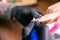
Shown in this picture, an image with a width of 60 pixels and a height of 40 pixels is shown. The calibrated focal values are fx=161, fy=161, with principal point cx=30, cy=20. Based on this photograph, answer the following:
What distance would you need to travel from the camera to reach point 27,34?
0.46 m

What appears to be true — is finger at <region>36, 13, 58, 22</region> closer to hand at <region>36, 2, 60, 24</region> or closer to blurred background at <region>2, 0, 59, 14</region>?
hand at <region>36, 2, 60, 24</region>

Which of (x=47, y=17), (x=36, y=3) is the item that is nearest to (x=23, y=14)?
(x=47, y=17)

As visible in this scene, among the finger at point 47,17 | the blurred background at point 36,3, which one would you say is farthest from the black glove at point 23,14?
the blurred background at point 36,3

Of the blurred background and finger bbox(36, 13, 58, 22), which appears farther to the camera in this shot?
the blurred background

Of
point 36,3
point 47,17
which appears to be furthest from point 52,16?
point 36,3

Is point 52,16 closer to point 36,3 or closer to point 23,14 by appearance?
point 23,14

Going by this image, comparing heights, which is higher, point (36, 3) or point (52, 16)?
point (52, 16)

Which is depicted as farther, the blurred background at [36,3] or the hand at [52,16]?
the blurred background at [36,3]

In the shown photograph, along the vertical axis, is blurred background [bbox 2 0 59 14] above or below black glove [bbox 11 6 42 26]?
below

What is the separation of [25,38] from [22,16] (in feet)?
0.34

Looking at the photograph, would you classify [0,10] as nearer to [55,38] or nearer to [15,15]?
[15,15]

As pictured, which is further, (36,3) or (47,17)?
(36,3)

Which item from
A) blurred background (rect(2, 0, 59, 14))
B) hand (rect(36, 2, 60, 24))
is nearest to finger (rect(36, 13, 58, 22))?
hand (rect(36, 2, 60, 24))

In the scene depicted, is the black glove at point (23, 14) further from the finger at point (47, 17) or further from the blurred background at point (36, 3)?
the blurred background at point (36, 3)
